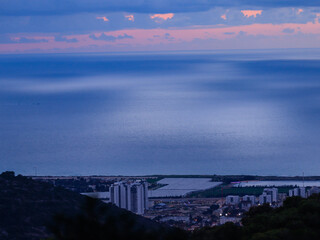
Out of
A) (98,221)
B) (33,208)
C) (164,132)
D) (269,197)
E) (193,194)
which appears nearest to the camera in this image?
(98,221)

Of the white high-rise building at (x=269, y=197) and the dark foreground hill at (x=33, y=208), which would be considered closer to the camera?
the dark foreground hill at (x=33, y=208)

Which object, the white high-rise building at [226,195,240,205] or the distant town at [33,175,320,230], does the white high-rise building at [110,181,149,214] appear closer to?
the distant town at [33,175,320,230]

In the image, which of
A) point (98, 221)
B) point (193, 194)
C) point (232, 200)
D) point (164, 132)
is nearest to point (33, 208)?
point (232, 200)

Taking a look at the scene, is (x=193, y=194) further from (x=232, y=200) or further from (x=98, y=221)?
(x=98, y=221)

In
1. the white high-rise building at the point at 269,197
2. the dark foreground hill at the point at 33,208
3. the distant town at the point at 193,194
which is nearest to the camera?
the dark foreground hill at the point at 33,208

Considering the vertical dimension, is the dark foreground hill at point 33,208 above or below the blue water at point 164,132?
below

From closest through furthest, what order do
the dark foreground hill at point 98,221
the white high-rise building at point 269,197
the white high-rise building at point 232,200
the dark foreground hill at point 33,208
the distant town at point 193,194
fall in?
the dark foreground hill at point 98,221, the dark foreground hill at point 33,208, the distant town at point 193,194, the white high-rise building at point 232,200, the white high-rise building at point 269,197

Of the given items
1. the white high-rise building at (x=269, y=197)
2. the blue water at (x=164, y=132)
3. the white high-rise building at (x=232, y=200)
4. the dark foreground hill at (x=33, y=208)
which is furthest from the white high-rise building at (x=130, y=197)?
the blue water at (x=164, y=132)

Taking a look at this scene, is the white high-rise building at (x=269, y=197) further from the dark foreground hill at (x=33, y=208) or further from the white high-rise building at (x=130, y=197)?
the dark foreground hill at (x=33, y=208)
